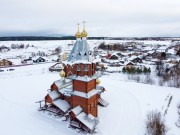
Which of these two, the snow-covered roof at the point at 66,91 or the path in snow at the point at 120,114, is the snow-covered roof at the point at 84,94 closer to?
the snow-covered roof at the point at 66,91

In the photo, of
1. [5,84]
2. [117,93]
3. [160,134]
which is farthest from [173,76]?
[5,84]

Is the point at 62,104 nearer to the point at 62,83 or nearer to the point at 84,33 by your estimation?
the point at 62,83

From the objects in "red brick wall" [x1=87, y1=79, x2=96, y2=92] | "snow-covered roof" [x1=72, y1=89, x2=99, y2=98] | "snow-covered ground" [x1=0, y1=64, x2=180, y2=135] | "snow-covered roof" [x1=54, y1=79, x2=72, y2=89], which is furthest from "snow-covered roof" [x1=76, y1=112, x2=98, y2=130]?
"snow-covered roof" [x1=54, y1=79, x2=72, y2=89]

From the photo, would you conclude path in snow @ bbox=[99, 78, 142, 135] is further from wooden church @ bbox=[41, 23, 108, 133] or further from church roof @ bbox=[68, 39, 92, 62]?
church roof @ bbox=[68, 39, 92, 62]

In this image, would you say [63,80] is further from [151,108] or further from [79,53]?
[151,108]

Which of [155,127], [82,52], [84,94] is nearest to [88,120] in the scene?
[84,94]
